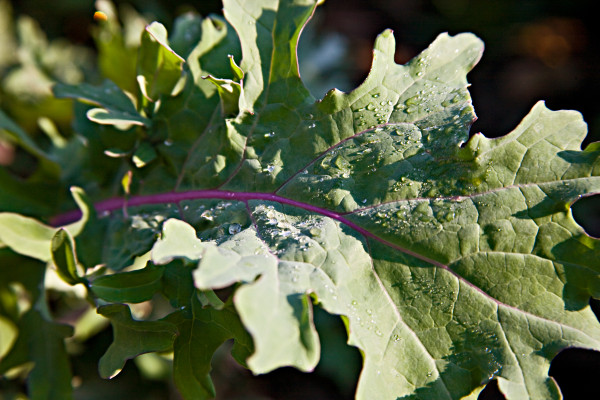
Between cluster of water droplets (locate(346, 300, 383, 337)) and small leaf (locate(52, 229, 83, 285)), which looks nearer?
cluster of water droplets (locate(346, 300, 383, 337))

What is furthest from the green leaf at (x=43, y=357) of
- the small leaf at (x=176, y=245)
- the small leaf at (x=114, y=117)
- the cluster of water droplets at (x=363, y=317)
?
the cluster of water droplets at (x=363, y=317)

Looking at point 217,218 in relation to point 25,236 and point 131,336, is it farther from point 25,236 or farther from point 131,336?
Result: point 25,236

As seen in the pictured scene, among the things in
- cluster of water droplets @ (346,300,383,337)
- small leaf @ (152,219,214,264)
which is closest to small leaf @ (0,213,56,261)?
small leaf @ (152,219,214,264)

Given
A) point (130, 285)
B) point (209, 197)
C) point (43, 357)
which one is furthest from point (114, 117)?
point (43, 357)

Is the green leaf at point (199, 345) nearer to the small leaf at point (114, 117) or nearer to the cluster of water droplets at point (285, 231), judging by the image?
the cluster of water droplets at point (285, 231)

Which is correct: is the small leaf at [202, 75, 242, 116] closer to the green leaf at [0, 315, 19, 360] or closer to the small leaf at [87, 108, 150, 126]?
the small leaf at [87, 108, 150, 126]

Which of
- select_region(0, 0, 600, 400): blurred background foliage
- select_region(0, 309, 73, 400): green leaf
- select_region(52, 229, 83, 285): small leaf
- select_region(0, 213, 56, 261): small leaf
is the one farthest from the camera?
select_region(0, 0, 600, 400): blurred background foliage
